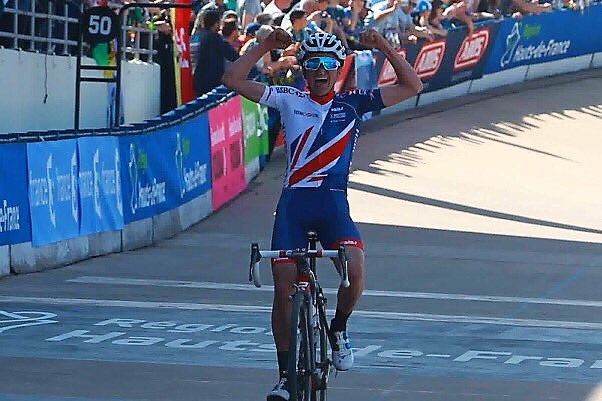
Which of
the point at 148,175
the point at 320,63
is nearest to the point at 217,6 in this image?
the point at 148,175

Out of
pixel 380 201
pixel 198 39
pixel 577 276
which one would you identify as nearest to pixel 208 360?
pixel 577 276

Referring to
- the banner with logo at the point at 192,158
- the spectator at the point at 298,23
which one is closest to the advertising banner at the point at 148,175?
the banner with logo at the point at 192,158

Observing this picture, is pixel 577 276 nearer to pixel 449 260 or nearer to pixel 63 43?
pixel 449 260

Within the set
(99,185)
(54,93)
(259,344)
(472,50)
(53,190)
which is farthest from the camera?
(472,50)

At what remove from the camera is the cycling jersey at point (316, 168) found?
26.4 ft

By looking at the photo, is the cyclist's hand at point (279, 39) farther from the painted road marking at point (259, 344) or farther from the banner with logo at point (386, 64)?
the banner with logo at point (386, 64)

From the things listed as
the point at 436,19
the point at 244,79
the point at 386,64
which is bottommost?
the point at 386,64

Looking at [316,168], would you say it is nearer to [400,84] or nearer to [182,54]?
[400,84]

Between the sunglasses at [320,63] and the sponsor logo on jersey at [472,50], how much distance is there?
24015 mm

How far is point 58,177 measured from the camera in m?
14.6

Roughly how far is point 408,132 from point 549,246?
9.59m

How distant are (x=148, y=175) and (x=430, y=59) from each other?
1422 cm

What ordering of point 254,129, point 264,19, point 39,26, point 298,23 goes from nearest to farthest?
point 39,26, point 298,23, point 264,19, point 254,129

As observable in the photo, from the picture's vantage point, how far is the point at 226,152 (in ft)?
67.1
